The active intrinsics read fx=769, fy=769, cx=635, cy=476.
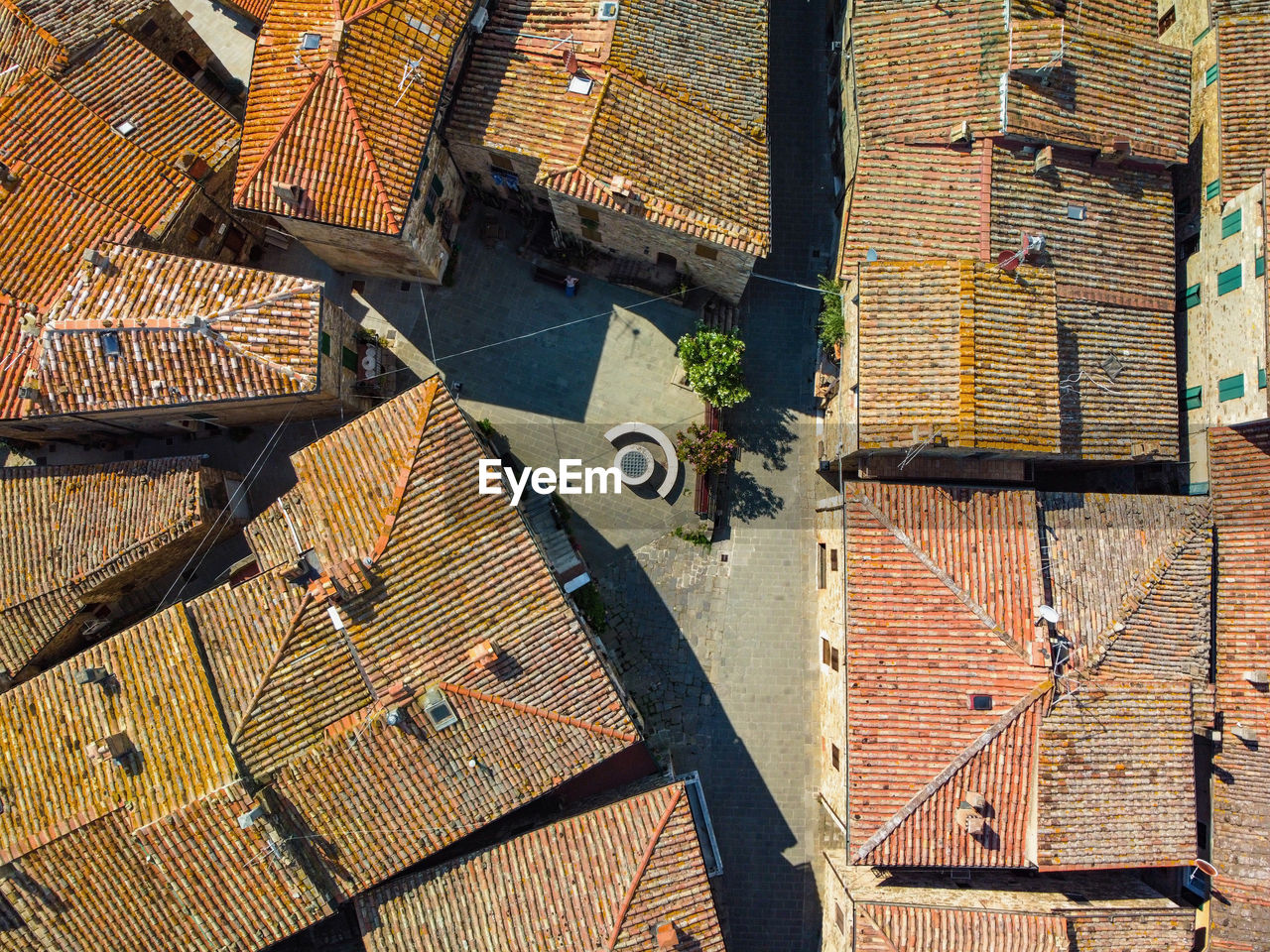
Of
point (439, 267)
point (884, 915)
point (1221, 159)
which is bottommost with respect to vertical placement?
point (884, 915)

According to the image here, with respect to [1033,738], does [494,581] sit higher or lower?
higher

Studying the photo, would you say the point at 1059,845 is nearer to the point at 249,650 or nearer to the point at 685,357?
the point at 685,357

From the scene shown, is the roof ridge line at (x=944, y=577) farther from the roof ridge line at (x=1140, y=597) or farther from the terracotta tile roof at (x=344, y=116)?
the terracotta tile roof at (x=344, y=116)

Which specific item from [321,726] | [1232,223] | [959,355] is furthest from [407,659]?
[1232,223]

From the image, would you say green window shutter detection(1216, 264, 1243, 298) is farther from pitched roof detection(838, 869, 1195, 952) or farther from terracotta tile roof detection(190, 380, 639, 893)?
terracotta tile roof detection(190, 380, 639, 893)

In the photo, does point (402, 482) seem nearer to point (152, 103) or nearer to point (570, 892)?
point (570, 892)

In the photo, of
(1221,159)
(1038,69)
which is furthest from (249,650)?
(1221,159)
